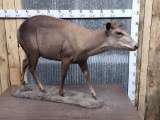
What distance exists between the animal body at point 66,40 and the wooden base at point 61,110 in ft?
0.26

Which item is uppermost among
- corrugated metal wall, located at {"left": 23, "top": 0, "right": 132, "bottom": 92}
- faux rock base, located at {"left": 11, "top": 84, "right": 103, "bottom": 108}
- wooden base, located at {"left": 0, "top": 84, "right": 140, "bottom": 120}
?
corrugated metal wall, located at {"left": 23, "top": 0, "right": 132, "bottom": 92}

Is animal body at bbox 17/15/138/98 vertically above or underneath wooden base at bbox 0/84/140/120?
above

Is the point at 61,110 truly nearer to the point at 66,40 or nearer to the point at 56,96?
the point at 56,96

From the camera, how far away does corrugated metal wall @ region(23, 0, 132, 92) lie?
1.01m

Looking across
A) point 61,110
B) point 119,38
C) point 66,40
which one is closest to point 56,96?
point 61,110

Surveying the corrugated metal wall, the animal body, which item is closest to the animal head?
the animal body

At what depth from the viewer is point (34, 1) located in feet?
3.30

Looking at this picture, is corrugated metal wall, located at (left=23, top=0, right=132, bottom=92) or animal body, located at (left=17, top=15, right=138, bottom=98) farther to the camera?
corrugated metal wall, located at (left=23, top=0, right=132, bottom=92)

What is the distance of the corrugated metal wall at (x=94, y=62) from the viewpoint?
3.32 ft

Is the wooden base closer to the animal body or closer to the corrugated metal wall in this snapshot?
the animal body

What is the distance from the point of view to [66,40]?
0.75 m

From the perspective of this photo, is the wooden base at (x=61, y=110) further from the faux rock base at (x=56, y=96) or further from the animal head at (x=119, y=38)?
the animal head at (x=119, y=38)

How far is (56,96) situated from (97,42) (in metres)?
0.28

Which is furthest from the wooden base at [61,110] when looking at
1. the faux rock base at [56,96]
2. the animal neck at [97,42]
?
the animal neck at [97,42]
